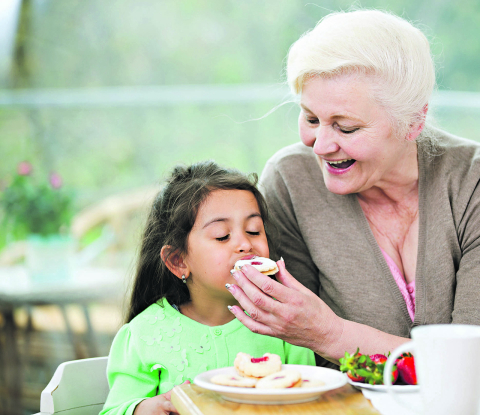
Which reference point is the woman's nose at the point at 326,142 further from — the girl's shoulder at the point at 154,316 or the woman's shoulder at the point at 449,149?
the girl's shoulder at the point at 154,316

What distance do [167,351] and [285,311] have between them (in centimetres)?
40

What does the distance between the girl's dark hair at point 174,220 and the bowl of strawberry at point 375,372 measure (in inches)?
28.8

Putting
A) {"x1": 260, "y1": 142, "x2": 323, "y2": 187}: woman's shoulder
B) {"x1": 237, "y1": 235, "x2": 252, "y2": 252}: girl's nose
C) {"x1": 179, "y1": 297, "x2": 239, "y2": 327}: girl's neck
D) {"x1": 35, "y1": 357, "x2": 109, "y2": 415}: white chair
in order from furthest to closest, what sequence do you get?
1. {"x1": 260, "y1": 142, "x2": 323, "y2": 187}: woman's shoulder
2. {"x1": 179, "y1": 297, "x2": 239, "y2": 327}: girl's neck
3. {"x1": 237, "y1": 235, "x2": 252, "y2": 252}: girl's nose
4. {"x1": 35, "y1": 357, "x2": 109, "y2": 415}: white chair

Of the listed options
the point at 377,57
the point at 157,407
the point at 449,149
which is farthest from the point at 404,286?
the point at 157,407

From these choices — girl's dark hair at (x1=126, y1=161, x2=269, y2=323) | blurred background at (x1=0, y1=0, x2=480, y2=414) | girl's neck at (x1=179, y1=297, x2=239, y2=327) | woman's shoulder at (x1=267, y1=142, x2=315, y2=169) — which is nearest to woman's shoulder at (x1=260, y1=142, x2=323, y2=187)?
woman's shoulder at (x1=267, y1=142, x2=315, y2=169)

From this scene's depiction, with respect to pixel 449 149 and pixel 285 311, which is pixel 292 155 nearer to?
pixel 449 149

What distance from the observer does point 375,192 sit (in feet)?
6.15

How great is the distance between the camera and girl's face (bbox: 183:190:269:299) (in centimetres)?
155

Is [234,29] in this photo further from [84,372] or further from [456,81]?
[84,372]

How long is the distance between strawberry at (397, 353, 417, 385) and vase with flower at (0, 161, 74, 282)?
223 cm

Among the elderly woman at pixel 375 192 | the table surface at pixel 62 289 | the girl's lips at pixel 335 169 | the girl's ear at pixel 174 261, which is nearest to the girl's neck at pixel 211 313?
the girl's ear at pixel 174 261

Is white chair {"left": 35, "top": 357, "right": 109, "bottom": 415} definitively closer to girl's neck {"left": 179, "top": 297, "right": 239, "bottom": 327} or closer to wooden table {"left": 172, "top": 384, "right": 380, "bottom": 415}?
girl's neck {"left": 179, "top": 297, "right": 239, "bottom": 327}

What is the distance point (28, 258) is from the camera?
2.90m

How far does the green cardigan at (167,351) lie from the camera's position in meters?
1.45
